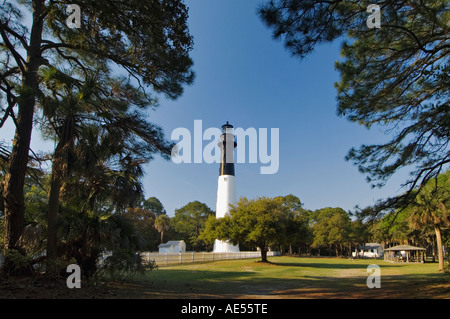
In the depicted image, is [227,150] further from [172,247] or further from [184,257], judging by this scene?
[184,257]

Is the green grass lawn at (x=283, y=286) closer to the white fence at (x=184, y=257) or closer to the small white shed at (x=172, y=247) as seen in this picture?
the white fence at (x=184, y=257)

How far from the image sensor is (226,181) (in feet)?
130

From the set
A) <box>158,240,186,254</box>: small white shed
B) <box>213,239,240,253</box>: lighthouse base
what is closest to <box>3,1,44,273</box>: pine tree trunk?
<box>158,240,186,254</box>: small white shed

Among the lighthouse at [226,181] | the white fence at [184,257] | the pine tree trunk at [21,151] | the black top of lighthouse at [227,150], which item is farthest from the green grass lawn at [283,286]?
the black top of lighthouse at [227,150]

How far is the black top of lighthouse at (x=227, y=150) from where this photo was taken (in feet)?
133

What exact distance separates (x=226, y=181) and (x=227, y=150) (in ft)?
14.3

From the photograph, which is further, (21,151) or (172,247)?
(172,247)

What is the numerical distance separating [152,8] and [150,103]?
3273 mm

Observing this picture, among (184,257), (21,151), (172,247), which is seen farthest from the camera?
(172,247)

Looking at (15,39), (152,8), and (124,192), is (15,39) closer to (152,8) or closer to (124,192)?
(152,8)

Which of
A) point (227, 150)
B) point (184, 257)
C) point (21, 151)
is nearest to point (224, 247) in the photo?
point (227, 150)

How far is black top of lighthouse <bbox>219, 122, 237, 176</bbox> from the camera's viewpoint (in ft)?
133

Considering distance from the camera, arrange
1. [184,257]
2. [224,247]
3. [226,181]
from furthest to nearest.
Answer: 1. [226,181]
2. [224,247]
3. [184,257]
